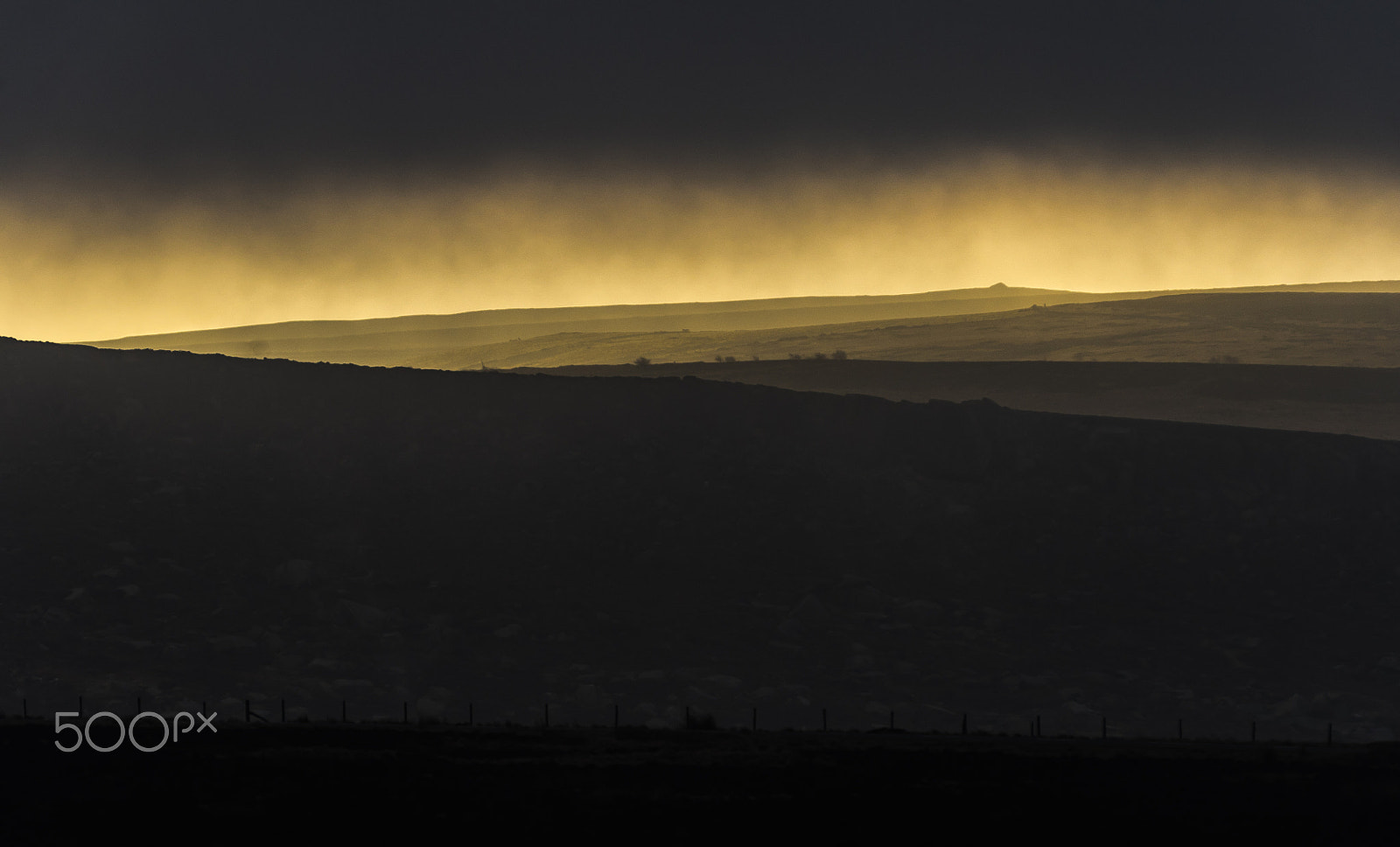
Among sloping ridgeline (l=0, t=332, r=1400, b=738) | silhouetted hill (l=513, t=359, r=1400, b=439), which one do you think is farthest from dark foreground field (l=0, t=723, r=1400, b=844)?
silhouetted hill (l=513, t=359, r=1400, b=439)

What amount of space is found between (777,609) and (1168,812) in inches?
970

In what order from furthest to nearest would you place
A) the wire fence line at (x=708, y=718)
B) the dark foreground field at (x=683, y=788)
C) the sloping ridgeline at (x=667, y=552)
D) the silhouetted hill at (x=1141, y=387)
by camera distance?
1. the silhouetted hill at (x=1141, y=387)
2. the sloping ridgeline at (x=667, y=552)
3. the wire fence line at (x=708, y=718)
4. the dark foreground field at (x=683, y=788)

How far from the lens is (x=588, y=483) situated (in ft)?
198

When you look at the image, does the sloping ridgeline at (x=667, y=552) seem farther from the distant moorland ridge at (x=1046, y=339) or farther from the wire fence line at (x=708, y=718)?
the distant moorland ridge at (x=1046, y=339)

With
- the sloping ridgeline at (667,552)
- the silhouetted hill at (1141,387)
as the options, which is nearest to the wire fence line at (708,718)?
the sloping ridgeline at (667,552)

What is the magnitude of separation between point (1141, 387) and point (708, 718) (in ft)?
203

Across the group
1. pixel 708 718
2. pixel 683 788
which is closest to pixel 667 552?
pixel 708 718

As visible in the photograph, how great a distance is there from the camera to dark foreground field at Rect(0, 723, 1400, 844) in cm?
2733

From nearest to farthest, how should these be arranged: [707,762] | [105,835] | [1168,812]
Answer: [105,835], [1168,812], [707,762]

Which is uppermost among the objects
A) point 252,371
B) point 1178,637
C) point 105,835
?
point 252,371

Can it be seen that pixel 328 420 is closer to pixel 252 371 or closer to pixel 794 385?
pixel 252 371

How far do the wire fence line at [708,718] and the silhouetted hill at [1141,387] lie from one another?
36276mm

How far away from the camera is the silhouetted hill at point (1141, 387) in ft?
285

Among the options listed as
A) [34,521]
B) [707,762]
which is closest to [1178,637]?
[707,762]
